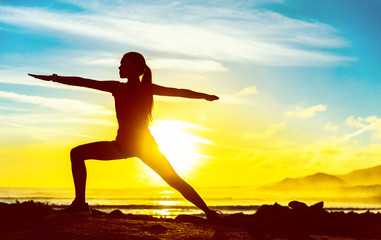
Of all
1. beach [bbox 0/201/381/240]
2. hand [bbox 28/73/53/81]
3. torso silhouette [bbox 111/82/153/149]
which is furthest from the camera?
hand [bbox 28/73/53/81]

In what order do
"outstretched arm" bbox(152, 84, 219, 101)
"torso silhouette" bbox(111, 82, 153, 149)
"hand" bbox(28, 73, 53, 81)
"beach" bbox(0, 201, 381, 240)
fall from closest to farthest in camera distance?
"beach" bbox(0, 201, 381, 240), "torso silhouette" bbox(111, 82, 153, 149), "outstretched arm" bbox(152, 84, 219, 101), "hand" bbox(28, 73, 53, 81)

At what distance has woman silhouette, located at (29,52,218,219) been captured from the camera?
348 inches

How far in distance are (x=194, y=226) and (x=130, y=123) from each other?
2296 millimetres

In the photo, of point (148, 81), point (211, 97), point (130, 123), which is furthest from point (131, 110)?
point (211, 97)

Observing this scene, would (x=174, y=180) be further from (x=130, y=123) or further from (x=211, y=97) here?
(x=211, y=97)

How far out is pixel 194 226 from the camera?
9562 mm

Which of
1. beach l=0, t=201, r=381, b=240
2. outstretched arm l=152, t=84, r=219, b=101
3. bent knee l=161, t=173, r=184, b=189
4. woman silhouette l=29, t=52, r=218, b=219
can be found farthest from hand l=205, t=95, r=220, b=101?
beach l=0, t=201, r=381, b=240

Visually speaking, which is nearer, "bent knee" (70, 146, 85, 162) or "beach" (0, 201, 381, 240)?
"beach" (0, 201, 381, 240)

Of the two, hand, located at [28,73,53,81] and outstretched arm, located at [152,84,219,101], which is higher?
hand, located at [28,73,53,81]

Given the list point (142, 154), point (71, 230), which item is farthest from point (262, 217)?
point (71, 230)

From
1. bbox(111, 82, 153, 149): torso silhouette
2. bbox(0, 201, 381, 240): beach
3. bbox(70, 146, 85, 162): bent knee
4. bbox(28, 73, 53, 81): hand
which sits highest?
bbox(28, 73, 53, 81): hand

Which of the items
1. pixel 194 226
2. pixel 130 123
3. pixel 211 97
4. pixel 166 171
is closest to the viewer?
pixel 130 123

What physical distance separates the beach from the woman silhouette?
74 cm

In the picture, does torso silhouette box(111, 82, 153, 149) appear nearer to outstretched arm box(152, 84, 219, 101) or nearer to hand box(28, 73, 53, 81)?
outstretched arm box(152, 84, 219, 101)
